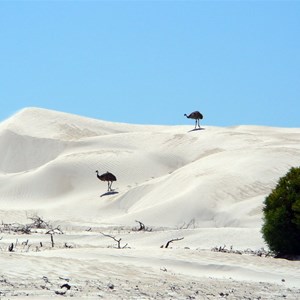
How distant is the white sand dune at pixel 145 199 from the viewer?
14.6m

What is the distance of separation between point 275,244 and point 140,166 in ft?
89.6

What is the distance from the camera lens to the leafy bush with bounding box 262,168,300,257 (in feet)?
61.1

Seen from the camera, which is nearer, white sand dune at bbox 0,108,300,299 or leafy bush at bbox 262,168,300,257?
white sand dune at bbox 0,108,300,299

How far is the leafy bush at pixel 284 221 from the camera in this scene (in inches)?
733

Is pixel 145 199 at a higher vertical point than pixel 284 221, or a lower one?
higher

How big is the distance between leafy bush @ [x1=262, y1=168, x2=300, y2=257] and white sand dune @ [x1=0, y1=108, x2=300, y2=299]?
103 cm

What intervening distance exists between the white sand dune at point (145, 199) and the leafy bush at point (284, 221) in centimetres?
103

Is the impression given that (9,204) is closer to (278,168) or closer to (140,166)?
(140,166)

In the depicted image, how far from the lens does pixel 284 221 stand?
1862 cm

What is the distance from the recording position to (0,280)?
1246cm

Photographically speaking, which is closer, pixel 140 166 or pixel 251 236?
pixel 251 236

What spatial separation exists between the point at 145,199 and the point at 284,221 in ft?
60.4

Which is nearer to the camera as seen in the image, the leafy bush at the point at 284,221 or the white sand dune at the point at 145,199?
the white sand dune at the point at 145,199

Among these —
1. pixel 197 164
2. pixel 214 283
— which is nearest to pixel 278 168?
pixel 197 164
